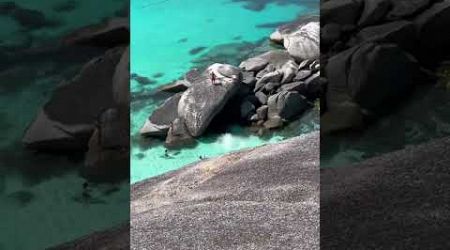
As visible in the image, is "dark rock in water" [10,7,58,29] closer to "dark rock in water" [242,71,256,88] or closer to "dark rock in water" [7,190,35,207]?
"dark rock in water" [7,190,35,207]

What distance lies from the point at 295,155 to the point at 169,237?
67.5 inches

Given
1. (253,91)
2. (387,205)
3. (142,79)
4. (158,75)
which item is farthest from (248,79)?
(387,205)

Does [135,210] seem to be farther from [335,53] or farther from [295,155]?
[335,53]

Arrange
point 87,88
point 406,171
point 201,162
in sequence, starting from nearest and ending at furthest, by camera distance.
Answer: point 87,88 < point 406,171 < point 201,162

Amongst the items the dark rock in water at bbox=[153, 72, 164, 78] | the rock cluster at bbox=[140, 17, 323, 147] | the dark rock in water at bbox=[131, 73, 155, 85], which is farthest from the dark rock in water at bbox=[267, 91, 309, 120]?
the dark rock in water at bbox=[131, 73, 155, 85]

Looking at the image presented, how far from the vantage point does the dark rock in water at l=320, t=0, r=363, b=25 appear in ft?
7.63

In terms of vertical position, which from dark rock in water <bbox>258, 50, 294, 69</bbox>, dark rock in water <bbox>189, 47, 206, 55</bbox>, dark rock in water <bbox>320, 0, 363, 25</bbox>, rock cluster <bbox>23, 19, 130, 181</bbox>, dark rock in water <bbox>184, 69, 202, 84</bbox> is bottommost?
dark rock in water <bbox>184, 69, 202, 84</bbox>

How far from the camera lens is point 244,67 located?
22.3 ft

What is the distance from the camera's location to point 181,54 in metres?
6.55

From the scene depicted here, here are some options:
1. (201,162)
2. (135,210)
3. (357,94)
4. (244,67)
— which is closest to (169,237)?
(135,210)

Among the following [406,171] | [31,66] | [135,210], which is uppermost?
[31,66]

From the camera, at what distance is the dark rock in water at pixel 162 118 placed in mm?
6262

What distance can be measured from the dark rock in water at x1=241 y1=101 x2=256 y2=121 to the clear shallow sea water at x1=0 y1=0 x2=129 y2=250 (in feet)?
15.2

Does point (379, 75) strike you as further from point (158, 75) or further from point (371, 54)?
point (158, 75)
